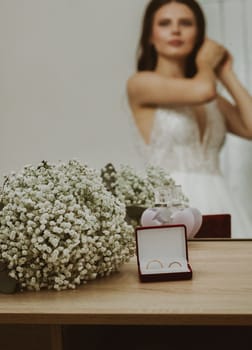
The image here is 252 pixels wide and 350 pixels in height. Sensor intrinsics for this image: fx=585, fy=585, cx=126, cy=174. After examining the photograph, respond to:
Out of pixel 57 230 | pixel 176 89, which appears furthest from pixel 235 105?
pixel 57 230

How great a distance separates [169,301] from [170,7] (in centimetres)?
232

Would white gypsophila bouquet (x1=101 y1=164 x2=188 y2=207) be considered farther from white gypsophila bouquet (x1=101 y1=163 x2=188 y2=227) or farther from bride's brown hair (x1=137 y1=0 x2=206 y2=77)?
bride's brown hair (x1=137 y1=0 x2=206 y2=77)

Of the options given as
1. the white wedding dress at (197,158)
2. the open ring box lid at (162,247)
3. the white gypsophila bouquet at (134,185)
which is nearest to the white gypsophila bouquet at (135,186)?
the white gypsophila bouquet at (134,185)

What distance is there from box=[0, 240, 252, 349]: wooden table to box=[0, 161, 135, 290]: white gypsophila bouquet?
4 centimetres

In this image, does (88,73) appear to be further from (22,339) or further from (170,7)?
(22,339)

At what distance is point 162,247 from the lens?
1357mm

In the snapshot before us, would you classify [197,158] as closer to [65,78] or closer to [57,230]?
[65,78]

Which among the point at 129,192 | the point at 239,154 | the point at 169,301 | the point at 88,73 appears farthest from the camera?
the point at 88,73

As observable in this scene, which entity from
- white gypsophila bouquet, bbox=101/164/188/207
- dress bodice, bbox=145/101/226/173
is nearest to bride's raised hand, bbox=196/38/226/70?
dress bodice, bbox=145/101/226/173

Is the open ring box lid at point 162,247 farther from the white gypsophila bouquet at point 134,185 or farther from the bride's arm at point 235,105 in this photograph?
the bride's arm at point 235,105

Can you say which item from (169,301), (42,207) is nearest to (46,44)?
(42,207)

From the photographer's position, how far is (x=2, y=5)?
10.9 feet

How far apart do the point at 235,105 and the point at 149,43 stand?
57 centimetres

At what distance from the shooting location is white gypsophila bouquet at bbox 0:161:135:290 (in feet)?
3.95
